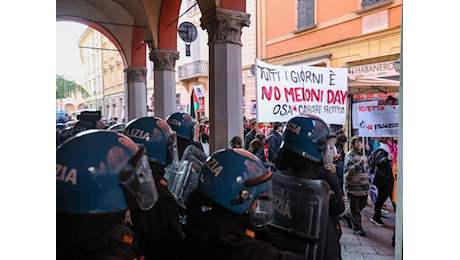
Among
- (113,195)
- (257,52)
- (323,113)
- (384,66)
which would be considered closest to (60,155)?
(113,195)

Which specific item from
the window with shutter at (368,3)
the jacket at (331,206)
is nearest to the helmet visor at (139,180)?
the jacket at (331,206)

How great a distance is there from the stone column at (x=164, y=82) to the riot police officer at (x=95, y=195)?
752 cm

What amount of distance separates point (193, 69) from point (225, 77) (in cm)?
1616

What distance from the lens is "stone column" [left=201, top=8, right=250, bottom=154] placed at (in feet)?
19.3

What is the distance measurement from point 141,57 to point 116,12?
171 cm

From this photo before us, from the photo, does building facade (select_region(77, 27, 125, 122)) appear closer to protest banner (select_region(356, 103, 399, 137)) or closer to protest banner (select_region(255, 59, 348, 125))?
protest banner (select_region(255, 59, 348, 125))

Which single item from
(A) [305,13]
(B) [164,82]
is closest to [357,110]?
(B) [164,82]

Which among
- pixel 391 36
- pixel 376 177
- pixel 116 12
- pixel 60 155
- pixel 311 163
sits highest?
pixel 116 12

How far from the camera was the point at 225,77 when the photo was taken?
230 inches

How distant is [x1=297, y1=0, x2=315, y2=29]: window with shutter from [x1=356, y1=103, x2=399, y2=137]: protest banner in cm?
874

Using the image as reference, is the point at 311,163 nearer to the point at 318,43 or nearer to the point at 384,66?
the point at 384,66

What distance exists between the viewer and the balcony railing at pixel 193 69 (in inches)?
822

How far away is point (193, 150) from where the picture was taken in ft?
10.3

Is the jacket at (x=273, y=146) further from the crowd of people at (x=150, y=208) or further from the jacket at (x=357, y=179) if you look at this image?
the crowd of people at (x=150, y=208)
